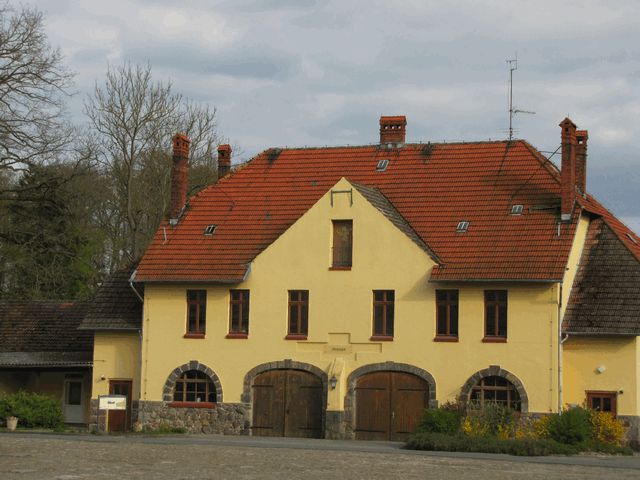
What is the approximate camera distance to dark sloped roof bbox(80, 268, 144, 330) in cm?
4216

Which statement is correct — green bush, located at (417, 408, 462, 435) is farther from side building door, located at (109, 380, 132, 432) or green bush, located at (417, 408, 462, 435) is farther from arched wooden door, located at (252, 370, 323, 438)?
side building door, located at (109, 380, 132, 432)

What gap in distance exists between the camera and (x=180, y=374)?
41156 millimetres

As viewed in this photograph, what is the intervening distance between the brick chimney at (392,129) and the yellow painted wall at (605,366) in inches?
432

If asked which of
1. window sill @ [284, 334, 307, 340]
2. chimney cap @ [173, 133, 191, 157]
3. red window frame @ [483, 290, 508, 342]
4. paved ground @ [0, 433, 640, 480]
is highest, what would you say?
chimney cap @ [173, 133, 191, 157]

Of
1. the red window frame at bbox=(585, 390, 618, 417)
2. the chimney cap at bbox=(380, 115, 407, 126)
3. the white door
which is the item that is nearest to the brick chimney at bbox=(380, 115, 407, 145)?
the chimney cap at bbox=(380, 115, 407, 126)

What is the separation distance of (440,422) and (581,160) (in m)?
12.4

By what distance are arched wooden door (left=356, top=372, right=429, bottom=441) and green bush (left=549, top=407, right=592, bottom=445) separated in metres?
5.67

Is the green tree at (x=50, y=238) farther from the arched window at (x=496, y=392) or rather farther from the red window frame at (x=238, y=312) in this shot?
the arched window at (x=496, y=392)

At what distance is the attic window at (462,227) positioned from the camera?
39844mm

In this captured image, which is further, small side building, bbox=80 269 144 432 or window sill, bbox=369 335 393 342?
small side building, bbox=80 269 144 432

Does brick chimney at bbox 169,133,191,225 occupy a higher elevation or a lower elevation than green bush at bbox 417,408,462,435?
higher

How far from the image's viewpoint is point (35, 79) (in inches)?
1740

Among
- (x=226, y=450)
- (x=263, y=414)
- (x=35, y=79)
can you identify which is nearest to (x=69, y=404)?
(x=263, y=414)

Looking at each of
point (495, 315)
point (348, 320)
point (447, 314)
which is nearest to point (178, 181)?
point (348, 320)
